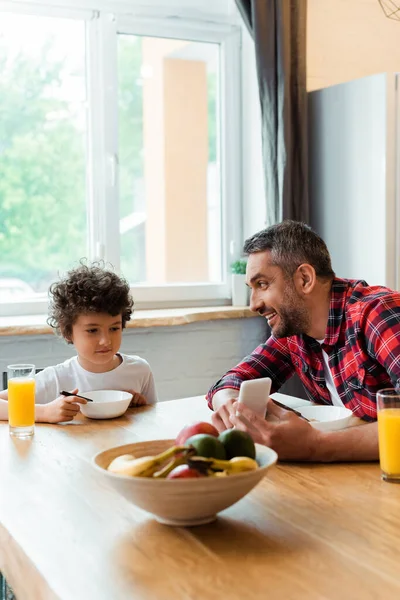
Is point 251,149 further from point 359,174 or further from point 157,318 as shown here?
point 157,318

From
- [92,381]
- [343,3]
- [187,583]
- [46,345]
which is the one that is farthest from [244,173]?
[187,583]

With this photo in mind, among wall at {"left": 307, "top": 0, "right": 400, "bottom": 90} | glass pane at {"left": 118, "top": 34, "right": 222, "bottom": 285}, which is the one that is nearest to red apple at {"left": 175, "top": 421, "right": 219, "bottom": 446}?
glass pane at {"left": 118, "top": 34, "right": 222, "bottom": 285}

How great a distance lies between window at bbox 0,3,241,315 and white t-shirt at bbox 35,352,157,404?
114 cm

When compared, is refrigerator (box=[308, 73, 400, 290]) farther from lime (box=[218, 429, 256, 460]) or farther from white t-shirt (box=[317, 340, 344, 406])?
lime (box=[218, 429, 256, 460])

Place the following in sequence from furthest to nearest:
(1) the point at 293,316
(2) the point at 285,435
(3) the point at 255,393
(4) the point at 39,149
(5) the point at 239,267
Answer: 1. (5) the point at 239,267
2. (4) the point at 39,149
3. (1) the point at 293,316
4. (3) the point at 255,393
5. (2) the point at 285,435

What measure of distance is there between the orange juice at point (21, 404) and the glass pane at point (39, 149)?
155 centimetres

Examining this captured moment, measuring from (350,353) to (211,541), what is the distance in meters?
0.88

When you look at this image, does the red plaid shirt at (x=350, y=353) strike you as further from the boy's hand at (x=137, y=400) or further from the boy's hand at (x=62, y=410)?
the boy's hand at (x=62, y=410)

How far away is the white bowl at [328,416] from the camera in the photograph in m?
1.54

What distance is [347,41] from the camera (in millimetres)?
3547

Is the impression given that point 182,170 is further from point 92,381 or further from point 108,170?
point 92,381

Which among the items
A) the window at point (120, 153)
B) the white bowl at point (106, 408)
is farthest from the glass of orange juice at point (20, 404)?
the window at point (120, 153)

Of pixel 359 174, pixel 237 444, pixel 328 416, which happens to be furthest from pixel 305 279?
pixel 359 174

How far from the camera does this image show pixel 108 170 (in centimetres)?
333
